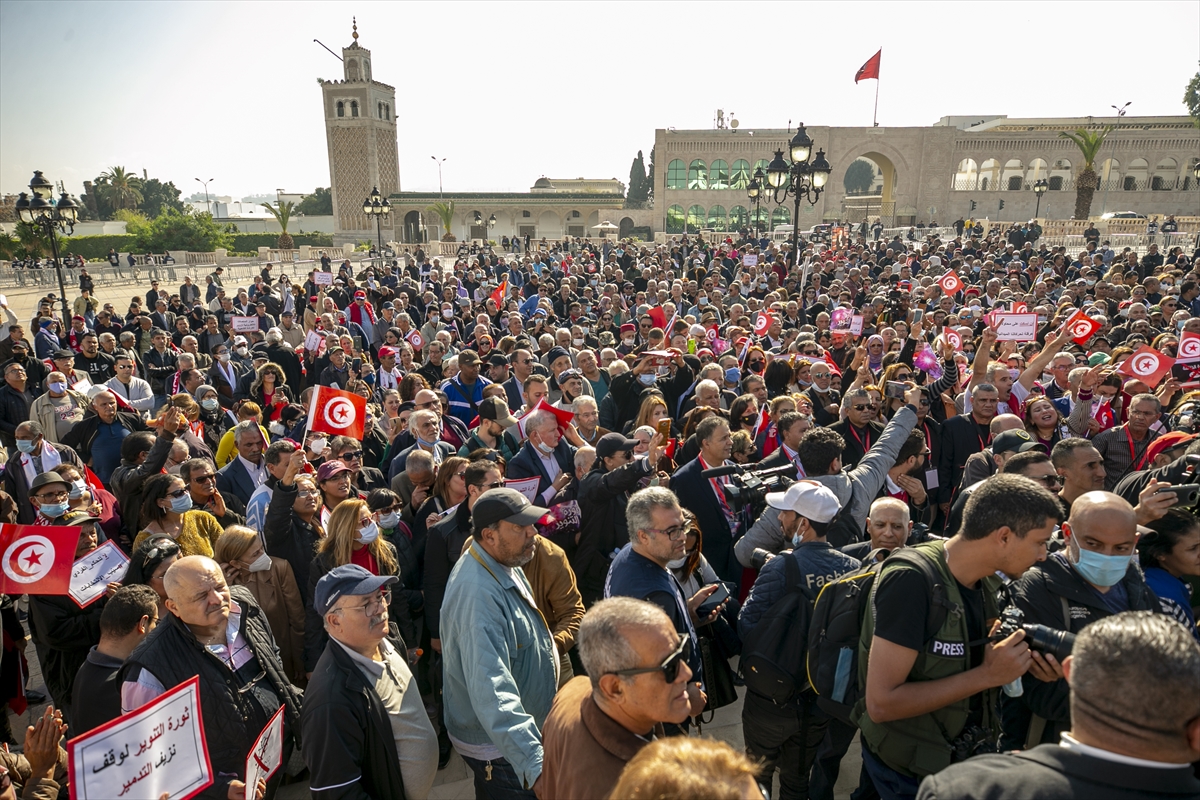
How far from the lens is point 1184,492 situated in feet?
11.3

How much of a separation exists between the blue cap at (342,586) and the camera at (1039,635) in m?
2.30

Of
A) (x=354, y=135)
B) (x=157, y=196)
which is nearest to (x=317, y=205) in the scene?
(x=354, y=135)

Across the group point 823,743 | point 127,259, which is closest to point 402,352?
point 823,743

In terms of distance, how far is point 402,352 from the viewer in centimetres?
917

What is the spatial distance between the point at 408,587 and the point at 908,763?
3.04 meters

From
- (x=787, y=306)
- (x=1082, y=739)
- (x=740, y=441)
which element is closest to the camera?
(x=1082, y=739)

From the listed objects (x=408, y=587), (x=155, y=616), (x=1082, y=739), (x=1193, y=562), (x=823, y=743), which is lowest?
(x=823, y=743)

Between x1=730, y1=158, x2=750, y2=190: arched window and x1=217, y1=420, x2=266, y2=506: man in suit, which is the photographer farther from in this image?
x1=730, y1=158, x2=750, y2=190: arched window

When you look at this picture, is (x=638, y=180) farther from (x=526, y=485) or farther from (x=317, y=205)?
(x=526, y=485)

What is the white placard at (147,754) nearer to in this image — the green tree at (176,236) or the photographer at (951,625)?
the photographer at (951,625)

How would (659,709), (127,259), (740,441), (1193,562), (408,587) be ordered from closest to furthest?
(659,709) → (1193,562) → (408,587) → (740,441) → (127,259)

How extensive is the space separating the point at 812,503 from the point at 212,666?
2.76m

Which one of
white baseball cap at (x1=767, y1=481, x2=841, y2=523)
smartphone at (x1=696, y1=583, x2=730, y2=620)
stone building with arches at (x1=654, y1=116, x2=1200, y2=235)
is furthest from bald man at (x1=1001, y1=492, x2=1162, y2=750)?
stone building with arches at (x1=654, y1=116, x2=1200, y2=235)

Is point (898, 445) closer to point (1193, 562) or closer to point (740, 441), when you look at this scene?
point (740, 441)
